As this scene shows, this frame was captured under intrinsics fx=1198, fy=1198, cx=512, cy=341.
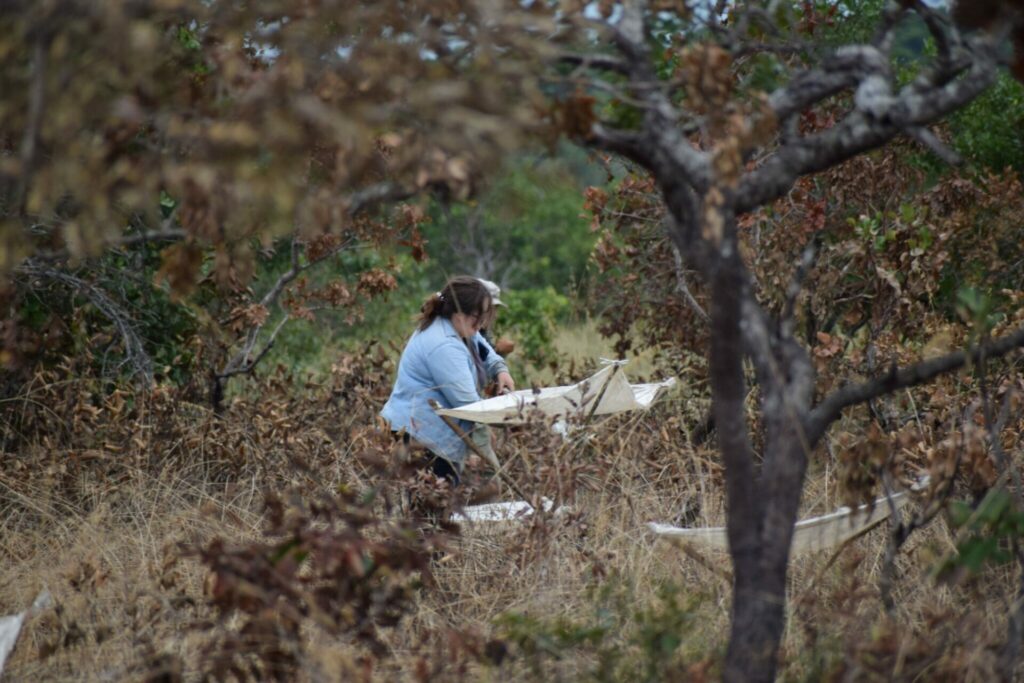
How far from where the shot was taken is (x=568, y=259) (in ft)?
57.7

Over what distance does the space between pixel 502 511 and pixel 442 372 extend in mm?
899

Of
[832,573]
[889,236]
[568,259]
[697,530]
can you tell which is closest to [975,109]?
[889,236]

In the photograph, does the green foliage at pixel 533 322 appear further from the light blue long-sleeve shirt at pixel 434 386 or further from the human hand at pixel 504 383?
the light blue long-sleeve shirt at pixel 434 386

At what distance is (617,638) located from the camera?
4.05 m

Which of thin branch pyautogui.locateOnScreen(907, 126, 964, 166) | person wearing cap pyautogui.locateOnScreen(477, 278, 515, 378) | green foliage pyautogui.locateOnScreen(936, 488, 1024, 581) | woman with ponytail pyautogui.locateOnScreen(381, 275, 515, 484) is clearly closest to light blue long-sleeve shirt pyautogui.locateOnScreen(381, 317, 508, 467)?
woman with ponytail pyautogui.locateOnScreen(381, 275, 515, 484)

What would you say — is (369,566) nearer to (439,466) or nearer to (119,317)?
(439,466)

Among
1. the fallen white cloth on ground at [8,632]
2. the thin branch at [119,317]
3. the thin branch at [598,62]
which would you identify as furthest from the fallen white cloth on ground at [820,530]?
the thin branch at [119,317]

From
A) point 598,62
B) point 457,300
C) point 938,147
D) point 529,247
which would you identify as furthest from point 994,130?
point 529,247

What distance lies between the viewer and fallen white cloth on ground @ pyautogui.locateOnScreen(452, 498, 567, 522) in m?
4.86

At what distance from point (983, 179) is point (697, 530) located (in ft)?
13.8

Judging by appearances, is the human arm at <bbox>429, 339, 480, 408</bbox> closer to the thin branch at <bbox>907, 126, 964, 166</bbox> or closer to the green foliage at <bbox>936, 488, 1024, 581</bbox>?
the green foliage at <bbox>936, 488, 1024, 581</bbox>

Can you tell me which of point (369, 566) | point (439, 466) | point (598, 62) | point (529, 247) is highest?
point (598, 62)

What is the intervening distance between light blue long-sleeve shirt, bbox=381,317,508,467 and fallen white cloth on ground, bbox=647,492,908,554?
1.68m

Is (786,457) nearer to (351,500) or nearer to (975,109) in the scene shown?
(351,500)
